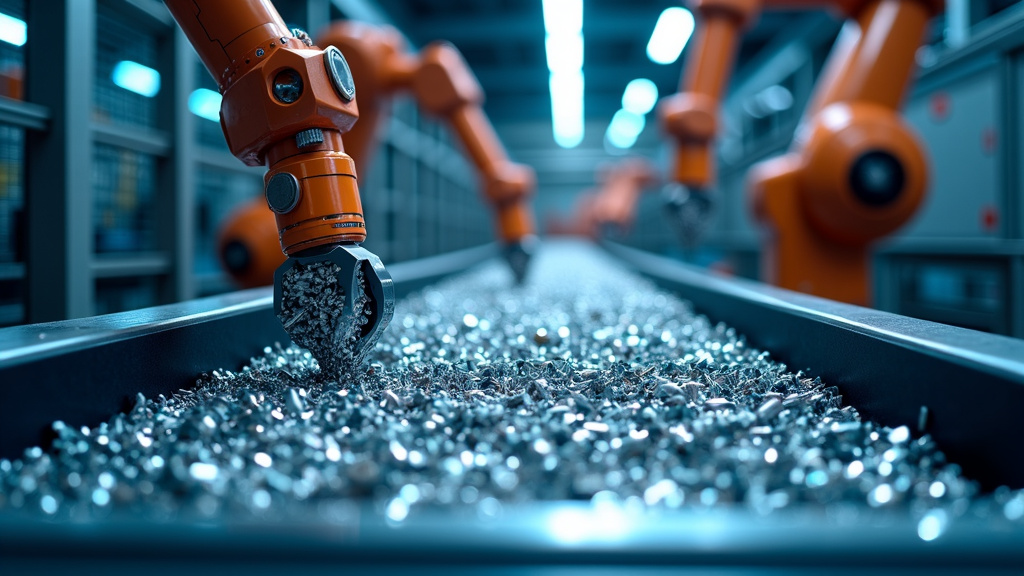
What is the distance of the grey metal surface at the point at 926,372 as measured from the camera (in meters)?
0.76

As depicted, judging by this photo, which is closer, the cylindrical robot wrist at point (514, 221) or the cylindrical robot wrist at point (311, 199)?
the cylindrical robot wrist at point (311, 199)

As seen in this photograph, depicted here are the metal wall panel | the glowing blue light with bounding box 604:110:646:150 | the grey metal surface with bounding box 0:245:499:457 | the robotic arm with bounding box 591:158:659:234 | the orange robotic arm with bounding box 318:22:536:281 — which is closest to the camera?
the grey metal surface with bounding box 0:245:499:457

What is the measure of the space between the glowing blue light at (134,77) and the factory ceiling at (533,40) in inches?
170

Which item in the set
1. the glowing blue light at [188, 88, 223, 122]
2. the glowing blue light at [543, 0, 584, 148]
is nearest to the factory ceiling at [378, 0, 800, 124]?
the glowing blue light at [543, 0, 584, 148]

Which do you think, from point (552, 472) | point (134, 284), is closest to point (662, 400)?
point (552, 472)

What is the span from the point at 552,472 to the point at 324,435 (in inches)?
12.7

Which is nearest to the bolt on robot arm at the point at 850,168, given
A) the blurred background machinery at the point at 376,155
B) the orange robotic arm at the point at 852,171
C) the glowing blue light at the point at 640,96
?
the orange robotic arm at the point at 852,171

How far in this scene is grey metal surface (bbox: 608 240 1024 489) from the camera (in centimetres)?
76

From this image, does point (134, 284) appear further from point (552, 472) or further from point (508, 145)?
point (508, 145)

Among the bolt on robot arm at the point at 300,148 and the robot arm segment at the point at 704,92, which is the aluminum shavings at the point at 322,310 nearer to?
the bolt on robot arm at the point at 300,148

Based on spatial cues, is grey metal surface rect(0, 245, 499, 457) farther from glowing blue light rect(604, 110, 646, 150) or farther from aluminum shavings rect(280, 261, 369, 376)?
glowing blue light rect(604, 110, 646, 150)

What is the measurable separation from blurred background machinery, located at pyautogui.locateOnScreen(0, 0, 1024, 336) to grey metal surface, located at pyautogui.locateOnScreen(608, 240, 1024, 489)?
1998 mm

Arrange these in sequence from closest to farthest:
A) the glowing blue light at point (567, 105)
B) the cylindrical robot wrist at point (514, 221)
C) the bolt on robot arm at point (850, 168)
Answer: the bolt on robot arm at point (850, 168)
the cylindrical robot wrist at point (514, 221)
the glowing blue light at point (567, 105)

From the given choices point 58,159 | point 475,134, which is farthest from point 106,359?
point 475,134
